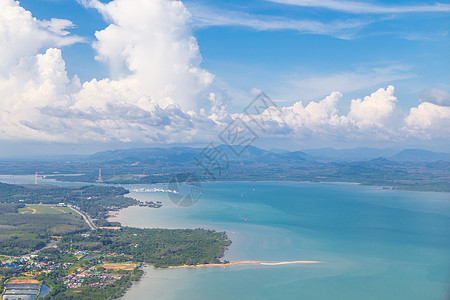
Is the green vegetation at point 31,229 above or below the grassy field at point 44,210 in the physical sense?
below

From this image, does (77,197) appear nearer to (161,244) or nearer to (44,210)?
(44,210)

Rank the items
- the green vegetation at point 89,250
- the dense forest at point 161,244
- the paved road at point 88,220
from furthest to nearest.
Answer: the paved road at point 88,220, the dense forest at point 161,244, the green vegetation at point 89,250

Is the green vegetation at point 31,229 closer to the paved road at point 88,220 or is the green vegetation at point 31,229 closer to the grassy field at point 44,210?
the paved road at point 88,220

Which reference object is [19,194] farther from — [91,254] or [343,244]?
[343,244]

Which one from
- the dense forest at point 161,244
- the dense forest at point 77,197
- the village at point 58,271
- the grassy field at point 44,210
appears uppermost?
the dense forest at point 77,197

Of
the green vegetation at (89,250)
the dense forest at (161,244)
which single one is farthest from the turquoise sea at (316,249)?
the green vegetation at (89,250)

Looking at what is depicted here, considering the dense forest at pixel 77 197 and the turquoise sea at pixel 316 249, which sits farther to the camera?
the dense forest at pixel 77 197
